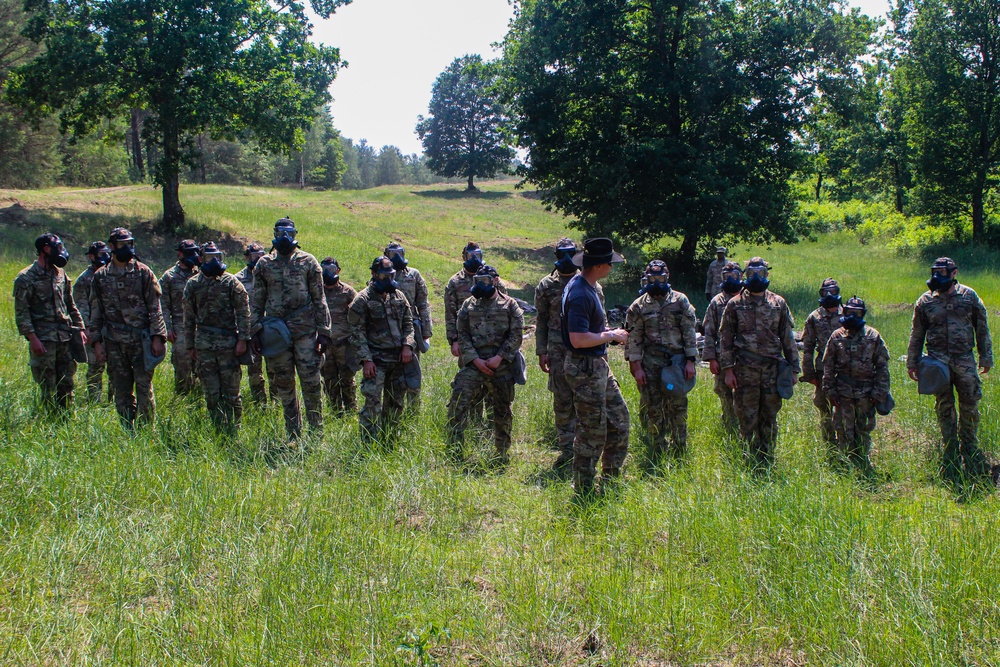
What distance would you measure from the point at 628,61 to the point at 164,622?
20855mm

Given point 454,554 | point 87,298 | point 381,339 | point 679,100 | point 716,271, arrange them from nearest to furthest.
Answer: point 454,554
point 381,339
point 87,298
point 716,271
point 679,100

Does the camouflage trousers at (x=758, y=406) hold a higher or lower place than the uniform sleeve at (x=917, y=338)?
lower

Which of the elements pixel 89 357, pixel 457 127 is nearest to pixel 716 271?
pixel 89 357

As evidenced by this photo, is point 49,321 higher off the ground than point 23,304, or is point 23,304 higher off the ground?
point 23,304

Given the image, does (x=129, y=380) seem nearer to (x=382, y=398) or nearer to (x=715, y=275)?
(x=382, y=398)

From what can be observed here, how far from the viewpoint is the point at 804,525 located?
4.40 metres

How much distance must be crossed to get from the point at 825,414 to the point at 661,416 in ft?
5.92

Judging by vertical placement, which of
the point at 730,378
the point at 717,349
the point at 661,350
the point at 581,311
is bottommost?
the point at 730,378

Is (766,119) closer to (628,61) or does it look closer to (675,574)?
(628,61)

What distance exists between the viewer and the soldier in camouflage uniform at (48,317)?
277 inches

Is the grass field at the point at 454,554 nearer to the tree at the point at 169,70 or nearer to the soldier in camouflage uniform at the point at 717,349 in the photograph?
the soldier in camouflage uniform at the point at 717,349

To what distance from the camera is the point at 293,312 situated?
691 centimetres

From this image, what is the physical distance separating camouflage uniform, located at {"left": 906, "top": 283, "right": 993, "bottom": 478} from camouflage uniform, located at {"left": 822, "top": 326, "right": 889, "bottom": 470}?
28.5 inches

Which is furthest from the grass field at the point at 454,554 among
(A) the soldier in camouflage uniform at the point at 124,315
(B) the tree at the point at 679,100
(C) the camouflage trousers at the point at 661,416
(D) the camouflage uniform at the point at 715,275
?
(B) the tree at the point at 679,100
